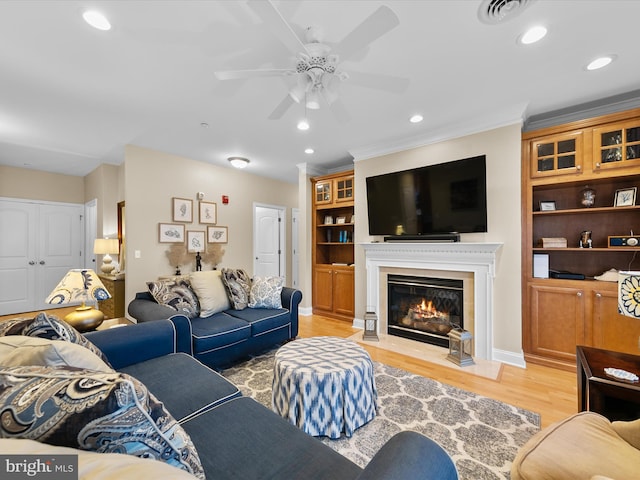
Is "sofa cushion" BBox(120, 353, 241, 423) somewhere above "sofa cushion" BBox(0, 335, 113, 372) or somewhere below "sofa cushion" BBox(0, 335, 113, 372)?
below

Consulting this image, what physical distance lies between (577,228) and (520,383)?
5.67 feet

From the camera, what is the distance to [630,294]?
1450 millimetres

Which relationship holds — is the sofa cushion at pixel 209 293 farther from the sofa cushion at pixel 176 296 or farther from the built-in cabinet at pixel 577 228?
the built-in cabinet at pixel 577 228

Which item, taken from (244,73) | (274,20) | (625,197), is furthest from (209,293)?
(625,197)

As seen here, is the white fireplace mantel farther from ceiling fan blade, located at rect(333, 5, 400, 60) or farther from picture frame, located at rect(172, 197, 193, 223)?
picture frame, located at rect(172, 197, 193, 223)

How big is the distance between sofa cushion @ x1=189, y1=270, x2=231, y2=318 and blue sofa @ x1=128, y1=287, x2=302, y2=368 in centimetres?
8

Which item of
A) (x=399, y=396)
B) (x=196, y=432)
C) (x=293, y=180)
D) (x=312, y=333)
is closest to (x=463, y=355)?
(x=399, y=396)

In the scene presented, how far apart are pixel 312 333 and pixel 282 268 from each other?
2.36 meters

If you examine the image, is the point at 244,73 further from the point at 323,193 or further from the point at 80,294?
the point at 323,193

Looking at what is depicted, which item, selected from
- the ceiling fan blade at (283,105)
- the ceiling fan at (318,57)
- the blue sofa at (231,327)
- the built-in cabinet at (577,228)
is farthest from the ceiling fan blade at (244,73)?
the built-in cabinet at (577,228)

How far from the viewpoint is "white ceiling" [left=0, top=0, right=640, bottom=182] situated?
63.2 inches

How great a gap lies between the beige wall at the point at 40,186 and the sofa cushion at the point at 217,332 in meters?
4.64

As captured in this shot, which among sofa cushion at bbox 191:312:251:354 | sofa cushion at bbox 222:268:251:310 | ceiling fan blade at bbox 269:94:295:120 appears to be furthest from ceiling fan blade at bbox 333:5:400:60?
sofa cushion at bbox 222:268:251:310

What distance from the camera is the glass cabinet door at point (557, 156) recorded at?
2.59 meters
